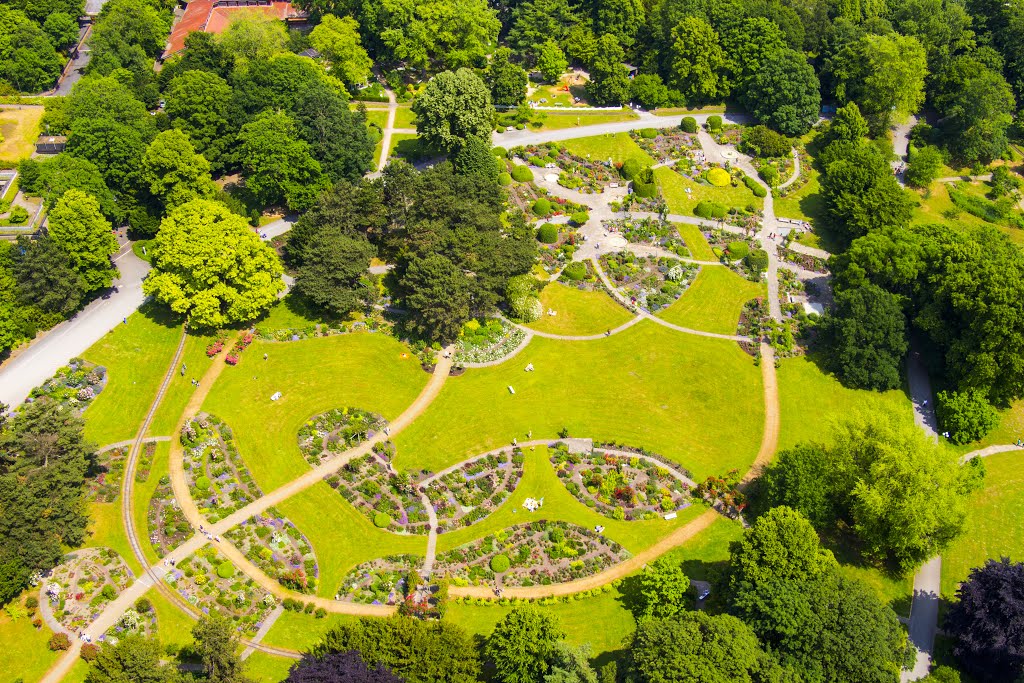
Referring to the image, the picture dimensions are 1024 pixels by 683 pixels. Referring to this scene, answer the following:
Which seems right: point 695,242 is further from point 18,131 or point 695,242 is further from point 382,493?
point 18,131

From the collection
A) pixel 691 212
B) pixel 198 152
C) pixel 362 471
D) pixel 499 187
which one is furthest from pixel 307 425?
pixel 691 212

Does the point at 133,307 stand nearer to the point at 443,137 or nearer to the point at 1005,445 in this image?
the point at 443,137

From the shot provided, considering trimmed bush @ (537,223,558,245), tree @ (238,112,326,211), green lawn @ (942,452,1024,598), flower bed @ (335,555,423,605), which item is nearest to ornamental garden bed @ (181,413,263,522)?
flower bed @ (335,555,423,605)

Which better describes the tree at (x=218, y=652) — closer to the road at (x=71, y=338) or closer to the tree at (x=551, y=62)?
the road at (x=71, y=338)

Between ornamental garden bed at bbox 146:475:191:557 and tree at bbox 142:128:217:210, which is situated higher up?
tree at bbox 142:128:217:210

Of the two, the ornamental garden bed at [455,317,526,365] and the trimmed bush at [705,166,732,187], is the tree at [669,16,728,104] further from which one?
the ornamental garden bed at [455,317,526,365]
